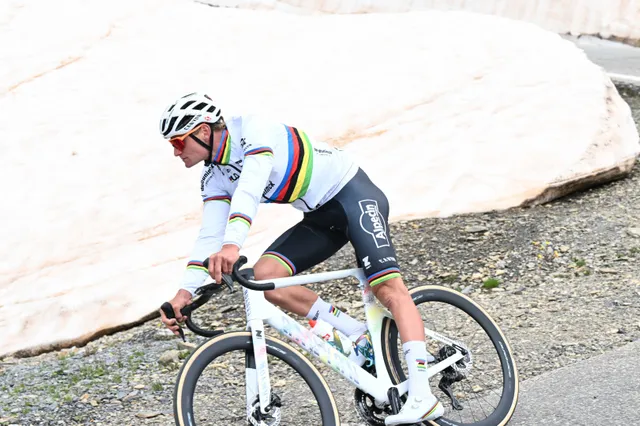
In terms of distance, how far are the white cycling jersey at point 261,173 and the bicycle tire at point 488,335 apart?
77 centimetres

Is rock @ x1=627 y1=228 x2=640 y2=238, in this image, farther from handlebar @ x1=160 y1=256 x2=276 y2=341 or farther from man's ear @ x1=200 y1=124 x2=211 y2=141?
man's ear @ x1=200 y1=124 x2=211 y2=141

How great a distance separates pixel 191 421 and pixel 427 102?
6745 millimetres

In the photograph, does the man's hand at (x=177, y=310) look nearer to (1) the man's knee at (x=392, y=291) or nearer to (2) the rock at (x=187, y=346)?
(1) the man's knee at (x=392, y=291)

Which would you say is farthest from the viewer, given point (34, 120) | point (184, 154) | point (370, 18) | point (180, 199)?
point (370, 18)

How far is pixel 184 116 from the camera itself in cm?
408

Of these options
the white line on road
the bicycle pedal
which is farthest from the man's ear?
the white line on road

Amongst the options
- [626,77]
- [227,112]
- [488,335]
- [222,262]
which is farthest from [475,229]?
[626,77]

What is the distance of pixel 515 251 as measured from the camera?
7.61 m

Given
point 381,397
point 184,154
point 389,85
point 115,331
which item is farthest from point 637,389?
point 389,85

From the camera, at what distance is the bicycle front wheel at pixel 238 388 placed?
12.5 feet

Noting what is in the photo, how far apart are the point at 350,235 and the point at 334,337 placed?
1.76 feet

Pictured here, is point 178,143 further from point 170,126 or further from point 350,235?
point 350,235

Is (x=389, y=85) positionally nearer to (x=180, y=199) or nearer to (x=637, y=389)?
(x=180, y=199)

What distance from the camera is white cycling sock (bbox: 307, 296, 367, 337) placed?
446 cm
